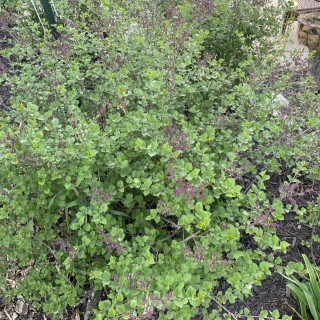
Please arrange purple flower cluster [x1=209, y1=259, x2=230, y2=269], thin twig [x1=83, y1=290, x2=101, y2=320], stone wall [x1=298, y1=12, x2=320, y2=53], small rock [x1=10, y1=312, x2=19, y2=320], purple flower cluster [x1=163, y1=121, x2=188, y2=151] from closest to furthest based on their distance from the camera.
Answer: purple flower cluster [x1=209, y1=259, x2=230, y2=269], purple flower cluster [x1=163, y1=121, x2=188, y2=151], thin twig [x1=83, y1=290, x2=101, y2=320], small rock [x1=10, y1=312, x2=19, y2=320], stone wall [x1=298, y1=12, x2=320, y2=53]

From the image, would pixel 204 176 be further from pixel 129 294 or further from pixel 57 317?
pixel 57 317

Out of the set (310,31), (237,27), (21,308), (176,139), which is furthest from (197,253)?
(310,31)

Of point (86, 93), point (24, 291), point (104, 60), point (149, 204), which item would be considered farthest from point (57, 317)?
point (104, 60)

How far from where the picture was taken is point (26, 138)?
5.07ft

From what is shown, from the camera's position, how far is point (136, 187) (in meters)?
1.63

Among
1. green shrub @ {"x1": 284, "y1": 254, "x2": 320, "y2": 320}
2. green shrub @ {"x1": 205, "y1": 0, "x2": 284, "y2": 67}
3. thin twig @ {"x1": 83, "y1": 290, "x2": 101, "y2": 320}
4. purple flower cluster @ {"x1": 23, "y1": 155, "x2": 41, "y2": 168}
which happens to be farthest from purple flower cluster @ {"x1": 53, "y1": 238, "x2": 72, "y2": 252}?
green shrub @ {"x1": 205, "y1": 0, "x2": 284, "y2": 67}

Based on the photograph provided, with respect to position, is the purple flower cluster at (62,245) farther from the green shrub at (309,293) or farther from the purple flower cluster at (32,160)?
the green shrub at (309,293)

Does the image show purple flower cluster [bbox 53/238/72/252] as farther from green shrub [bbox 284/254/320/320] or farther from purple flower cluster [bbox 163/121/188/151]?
green shrub [bbox 284/254/320/320]

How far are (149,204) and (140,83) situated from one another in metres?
0.63

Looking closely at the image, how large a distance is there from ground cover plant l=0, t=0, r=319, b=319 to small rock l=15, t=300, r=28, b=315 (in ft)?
0.50

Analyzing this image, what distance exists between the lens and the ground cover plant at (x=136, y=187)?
59.9 inches

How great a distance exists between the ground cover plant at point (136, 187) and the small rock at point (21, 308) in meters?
0.15

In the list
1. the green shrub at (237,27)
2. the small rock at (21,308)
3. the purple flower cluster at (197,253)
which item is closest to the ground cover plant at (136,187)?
the purple flower cluster at (197,253)

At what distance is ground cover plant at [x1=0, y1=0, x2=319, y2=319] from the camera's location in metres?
1.52
